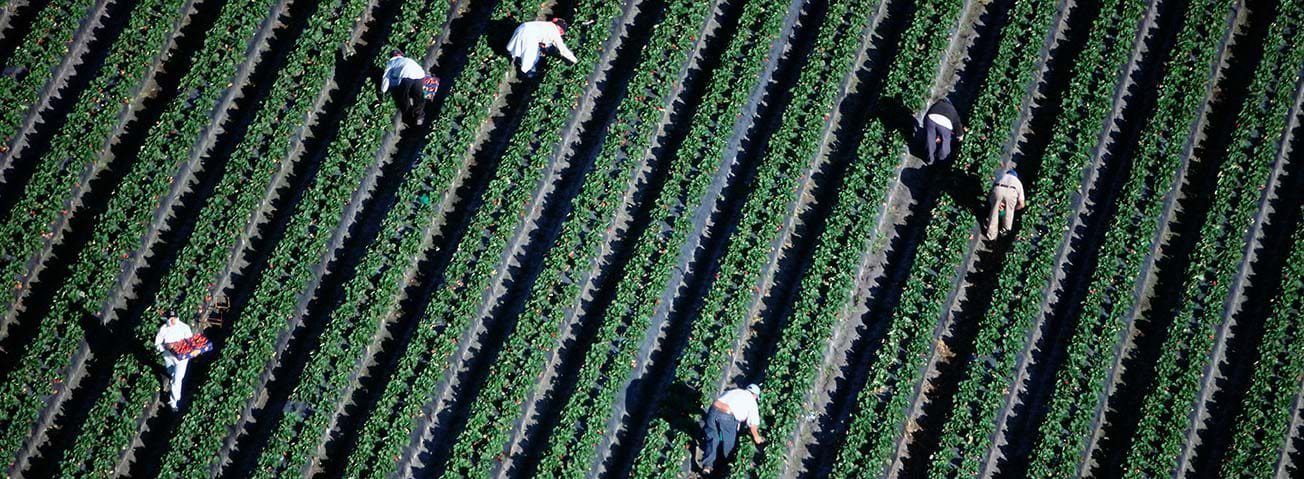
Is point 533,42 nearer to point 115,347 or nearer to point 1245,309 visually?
point 115,347

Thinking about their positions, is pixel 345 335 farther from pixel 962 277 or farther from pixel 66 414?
pixel 962 277

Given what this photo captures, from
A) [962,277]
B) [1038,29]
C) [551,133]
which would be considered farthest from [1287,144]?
[551,133]

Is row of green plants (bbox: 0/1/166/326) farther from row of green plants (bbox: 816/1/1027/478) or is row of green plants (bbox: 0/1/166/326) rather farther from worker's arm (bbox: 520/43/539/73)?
row of green plants (bbox: 816/1/1027/478)

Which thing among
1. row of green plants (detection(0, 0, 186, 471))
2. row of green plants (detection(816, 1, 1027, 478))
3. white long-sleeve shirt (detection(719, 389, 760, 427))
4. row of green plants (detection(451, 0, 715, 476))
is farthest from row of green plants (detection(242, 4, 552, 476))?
row of green plants (detection(816, 1, 1027, 478))

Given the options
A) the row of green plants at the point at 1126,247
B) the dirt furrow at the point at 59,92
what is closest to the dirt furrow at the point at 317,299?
the dirt furrow at the point at 59,92

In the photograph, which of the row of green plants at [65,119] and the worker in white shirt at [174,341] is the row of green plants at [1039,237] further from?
the row of green plants at [65,119]

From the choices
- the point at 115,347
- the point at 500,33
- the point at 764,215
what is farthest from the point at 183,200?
the point at 764,215

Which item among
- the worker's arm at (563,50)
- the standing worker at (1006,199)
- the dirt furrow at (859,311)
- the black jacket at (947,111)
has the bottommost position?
the dirt furrow at (859,311)
